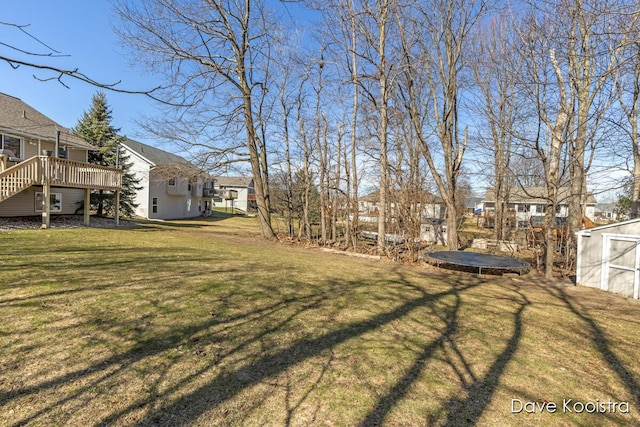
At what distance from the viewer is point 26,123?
51.2 ft

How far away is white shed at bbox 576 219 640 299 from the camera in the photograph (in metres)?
7.55

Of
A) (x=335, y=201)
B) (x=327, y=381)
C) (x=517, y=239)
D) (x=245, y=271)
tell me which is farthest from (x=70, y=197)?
(x=517, y=239)

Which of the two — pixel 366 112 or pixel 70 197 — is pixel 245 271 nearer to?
pixel 366 112

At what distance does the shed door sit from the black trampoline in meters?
2.08

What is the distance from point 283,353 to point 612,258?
893 cm

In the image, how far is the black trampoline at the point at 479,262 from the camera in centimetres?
993

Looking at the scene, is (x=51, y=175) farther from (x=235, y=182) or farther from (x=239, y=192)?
(x=235, y=182)

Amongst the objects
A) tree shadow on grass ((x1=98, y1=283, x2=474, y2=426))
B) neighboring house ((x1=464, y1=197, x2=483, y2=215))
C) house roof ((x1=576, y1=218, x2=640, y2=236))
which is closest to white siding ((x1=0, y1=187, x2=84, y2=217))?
tree shadow on grass ((x1=98, y1=283, x2=474, y2=426))

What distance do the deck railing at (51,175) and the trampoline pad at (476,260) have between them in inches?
583

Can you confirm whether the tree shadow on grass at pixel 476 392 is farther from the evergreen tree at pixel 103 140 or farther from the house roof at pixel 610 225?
the evergreen tree at pixel 103 140

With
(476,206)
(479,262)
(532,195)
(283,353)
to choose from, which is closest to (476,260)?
(479,262)

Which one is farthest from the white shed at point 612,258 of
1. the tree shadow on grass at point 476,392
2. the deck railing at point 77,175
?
the deck railing at point 77,175

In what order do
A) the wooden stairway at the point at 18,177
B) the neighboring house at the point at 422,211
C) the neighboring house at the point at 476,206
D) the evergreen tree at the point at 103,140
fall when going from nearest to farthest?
1. the wooden stairway at the point at 18,177
2. the neighboring house at the point at 422,211
3. the evergreen tree at the point at 103,140
4. the neighboring house at the point at 476,206

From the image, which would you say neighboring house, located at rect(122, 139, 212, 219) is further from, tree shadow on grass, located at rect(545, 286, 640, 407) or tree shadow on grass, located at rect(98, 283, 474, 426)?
tree shadow on grass, located at rect(545, 286, 640, 407)
